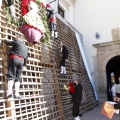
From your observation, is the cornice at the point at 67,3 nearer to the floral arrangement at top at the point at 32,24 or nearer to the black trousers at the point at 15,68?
the floral arrangement at top at the point at 32,24

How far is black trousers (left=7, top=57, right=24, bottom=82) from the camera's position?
4598 millimetres

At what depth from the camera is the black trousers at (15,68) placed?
4.60m

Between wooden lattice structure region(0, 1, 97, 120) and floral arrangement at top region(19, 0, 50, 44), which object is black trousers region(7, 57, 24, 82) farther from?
floral arrangement at top region(19, 0, 50, 44)

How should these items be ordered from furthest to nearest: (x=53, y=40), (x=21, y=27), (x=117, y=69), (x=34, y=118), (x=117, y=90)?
(x=117, y=69)
(x=53, y=40)
(x=117, y=90)
(x=21, y=27)
(x=34, y=118)

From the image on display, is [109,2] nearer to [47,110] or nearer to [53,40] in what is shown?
[53,40]

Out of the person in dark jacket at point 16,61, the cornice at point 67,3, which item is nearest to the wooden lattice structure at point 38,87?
the person in dark jacket at point 16,61

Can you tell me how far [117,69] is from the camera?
19.5 m

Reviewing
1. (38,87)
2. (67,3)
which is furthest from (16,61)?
(67,3)

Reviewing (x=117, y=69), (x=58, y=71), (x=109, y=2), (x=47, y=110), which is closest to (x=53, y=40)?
(x=58, y=71)

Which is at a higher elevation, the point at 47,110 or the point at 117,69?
the point at 117,69

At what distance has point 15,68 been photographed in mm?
4684

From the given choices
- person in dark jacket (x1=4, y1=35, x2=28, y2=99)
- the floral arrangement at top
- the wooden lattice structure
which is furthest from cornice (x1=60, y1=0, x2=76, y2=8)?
person in dark jacket (x1=4, y1=35, x2=28, y2=99)

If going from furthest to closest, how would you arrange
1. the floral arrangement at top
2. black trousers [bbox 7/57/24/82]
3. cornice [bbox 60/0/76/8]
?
cornice [bbox 60/0/76/8]
the floral arrangement at top
black trousers [bbox 7/57/24/82]

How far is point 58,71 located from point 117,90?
6.95 ft
